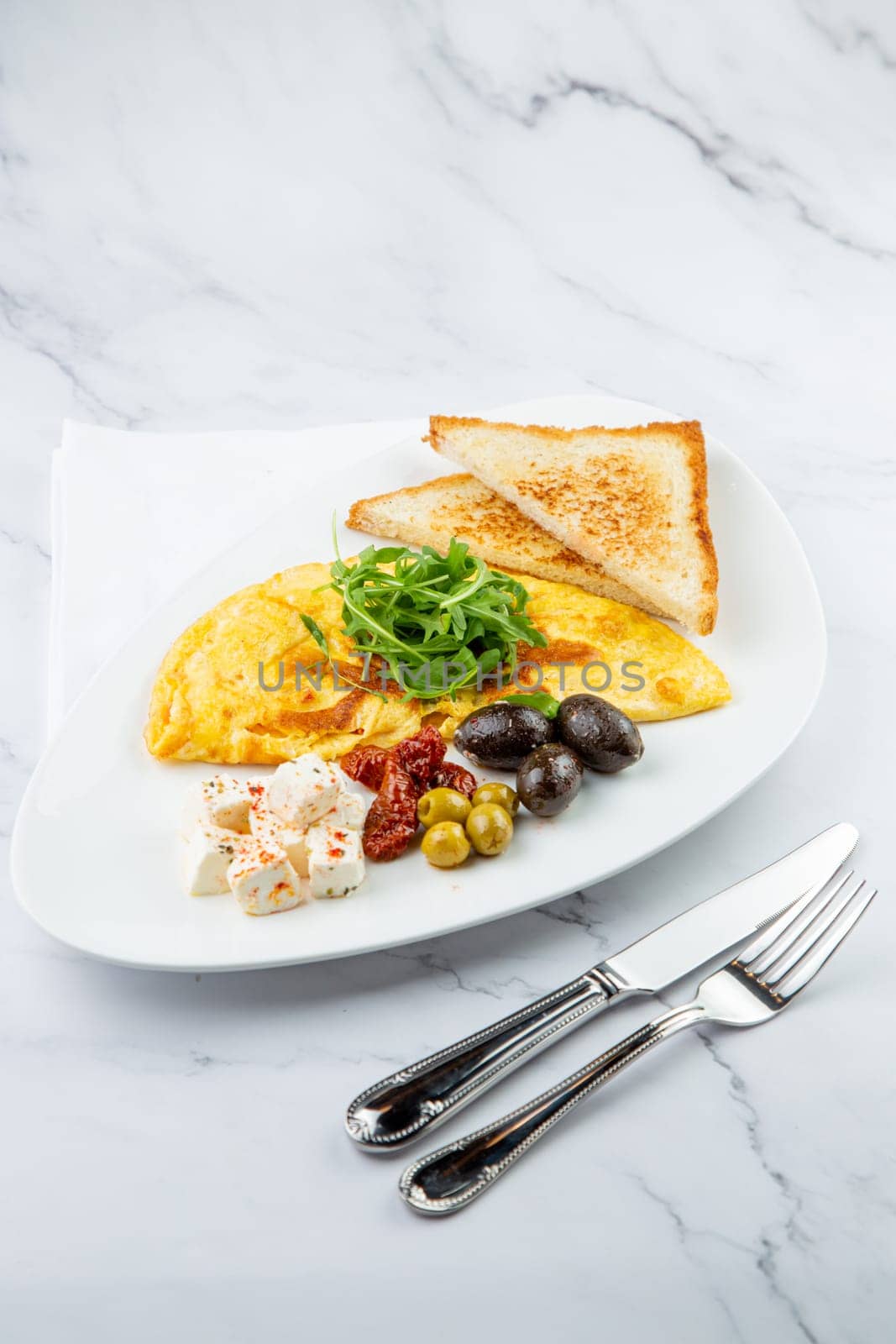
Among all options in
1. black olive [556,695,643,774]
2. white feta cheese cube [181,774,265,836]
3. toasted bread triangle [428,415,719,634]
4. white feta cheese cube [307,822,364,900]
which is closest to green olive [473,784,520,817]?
black olive [556,695,643,774]

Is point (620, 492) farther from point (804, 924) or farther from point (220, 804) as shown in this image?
point (220, 804)

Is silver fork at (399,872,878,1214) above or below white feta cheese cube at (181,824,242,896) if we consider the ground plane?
above

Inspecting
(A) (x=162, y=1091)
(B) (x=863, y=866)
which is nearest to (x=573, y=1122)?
(A) (x=162, y=1091)

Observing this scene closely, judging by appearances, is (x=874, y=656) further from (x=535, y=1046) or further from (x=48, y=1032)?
(x=48, y=1032)

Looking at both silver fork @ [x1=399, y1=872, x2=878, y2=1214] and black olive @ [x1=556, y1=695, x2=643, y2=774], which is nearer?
silver fork @ [x1=399, y1=872, x2=878, y2=1214]

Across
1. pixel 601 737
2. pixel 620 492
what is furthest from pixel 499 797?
pixel 620 492

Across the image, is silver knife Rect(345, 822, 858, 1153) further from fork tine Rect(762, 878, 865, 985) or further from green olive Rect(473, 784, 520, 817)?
green olive Rect(473, 784, 520, 817)

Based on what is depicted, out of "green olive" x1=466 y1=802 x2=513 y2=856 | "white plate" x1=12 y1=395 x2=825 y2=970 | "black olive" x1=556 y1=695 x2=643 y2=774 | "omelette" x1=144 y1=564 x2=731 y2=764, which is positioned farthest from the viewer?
"omelette" x1=144 y1=564 x2=731 y2=764
